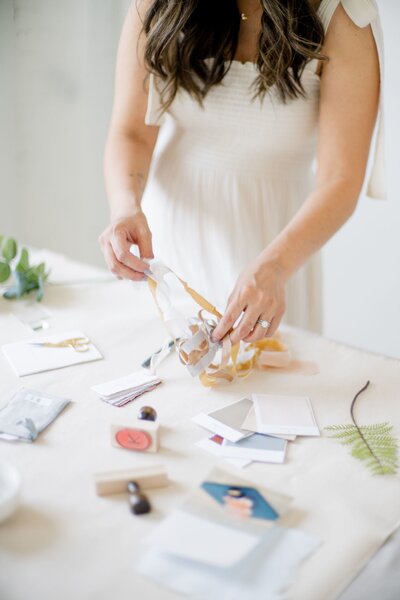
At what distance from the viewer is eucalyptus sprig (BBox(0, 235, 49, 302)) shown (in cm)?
152

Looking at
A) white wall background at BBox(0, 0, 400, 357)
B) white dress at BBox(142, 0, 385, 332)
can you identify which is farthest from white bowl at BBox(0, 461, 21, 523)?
white wall background at BBox(0, 0, 400, 357)

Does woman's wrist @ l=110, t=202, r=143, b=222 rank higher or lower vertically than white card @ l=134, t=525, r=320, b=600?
higher

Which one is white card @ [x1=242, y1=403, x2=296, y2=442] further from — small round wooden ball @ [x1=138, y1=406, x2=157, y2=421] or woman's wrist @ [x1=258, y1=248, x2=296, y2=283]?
woman's wrist @ [x1=258, y1=248, x2=296, y2=283]

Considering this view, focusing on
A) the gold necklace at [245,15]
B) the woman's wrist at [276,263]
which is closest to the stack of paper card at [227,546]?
the woman's wrist at [276,263]

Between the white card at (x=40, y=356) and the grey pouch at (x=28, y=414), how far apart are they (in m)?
0.09

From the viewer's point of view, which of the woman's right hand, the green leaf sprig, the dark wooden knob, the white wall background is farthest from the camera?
the white wall background

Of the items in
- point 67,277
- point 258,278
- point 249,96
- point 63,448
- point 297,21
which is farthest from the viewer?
point 67,277

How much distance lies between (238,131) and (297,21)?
0.30 meters

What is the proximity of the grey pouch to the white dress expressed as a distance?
563 millimetres

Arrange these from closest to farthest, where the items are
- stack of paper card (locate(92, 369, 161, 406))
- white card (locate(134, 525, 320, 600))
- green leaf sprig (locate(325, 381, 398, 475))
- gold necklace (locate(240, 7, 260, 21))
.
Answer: white card (locate(134, 525, 320, 600))
green leaf sprig (locate(325, 381, 398, 475))
stack of paper card (locate(92, 369, 161, 406))
gold necklace (locate(240, 7, 260, 21))

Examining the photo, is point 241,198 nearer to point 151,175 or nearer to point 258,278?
point 151,175

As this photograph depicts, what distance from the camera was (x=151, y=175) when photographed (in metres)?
1.71

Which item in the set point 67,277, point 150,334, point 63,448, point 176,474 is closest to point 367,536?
point 176,474

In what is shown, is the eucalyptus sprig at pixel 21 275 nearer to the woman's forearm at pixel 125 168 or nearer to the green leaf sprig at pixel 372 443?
the woman's forearm at pixel 125 168
